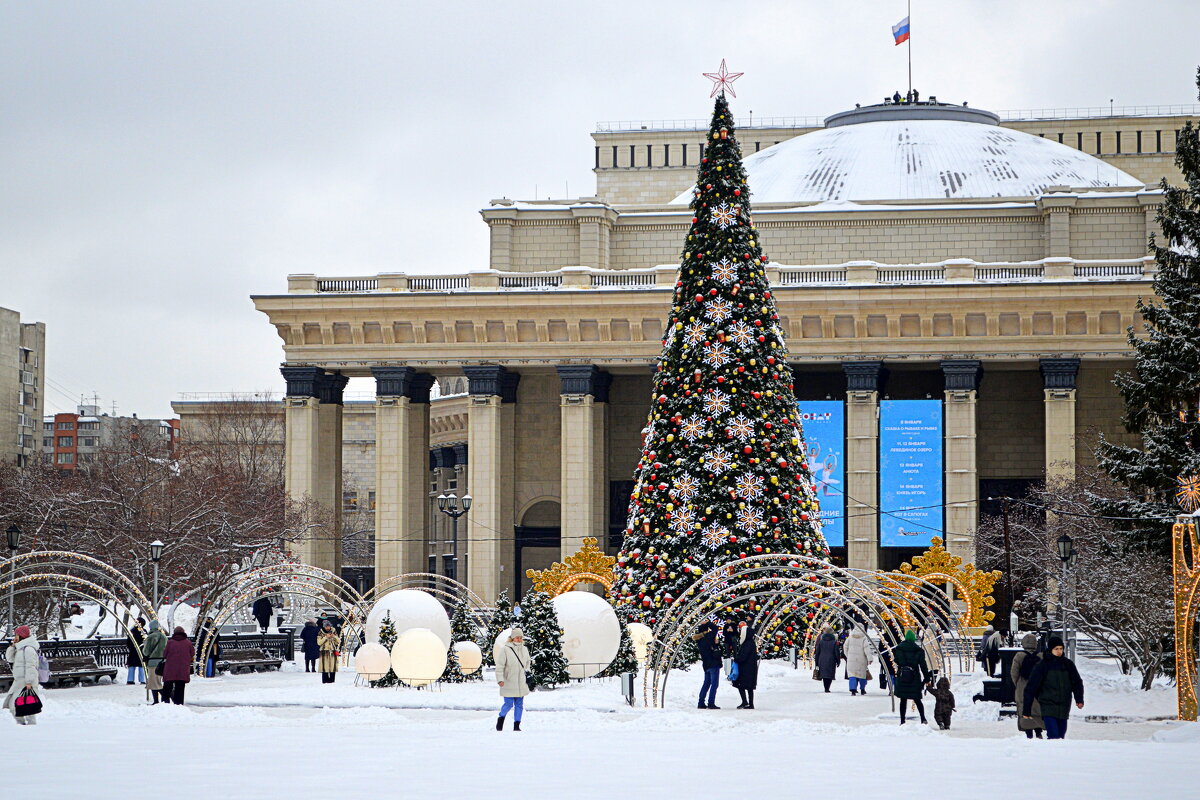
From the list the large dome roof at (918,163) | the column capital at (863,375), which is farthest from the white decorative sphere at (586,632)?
the large dome roof at (918,163)

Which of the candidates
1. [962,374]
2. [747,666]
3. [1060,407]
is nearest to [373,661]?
[747,666]

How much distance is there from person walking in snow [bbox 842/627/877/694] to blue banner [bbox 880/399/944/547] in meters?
26.9

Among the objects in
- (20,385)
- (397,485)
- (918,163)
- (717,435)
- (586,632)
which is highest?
(918,163)

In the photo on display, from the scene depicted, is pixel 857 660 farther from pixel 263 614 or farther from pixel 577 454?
pixel 577 454

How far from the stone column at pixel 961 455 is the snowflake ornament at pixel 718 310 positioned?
25.5 meters

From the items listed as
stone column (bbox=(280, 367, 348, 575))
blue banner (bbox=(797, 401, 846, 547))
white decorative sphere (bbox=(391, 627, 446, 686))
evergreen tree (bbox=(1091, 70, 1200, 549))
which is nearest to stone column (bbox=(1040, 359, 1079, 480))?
blue banner (bbox=(797, 401, 846, 547))

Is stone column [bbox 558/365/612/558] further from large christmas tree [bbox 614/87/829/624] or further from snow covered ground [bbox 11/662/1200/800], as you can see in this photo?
snow covered ground [bbox 11/662/1200/800]

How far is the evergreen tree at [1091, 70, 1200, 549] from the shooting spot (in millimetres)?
26875

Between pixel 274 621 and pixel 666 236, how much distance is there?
66.2ft

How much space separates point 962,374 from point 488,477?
53.5ft

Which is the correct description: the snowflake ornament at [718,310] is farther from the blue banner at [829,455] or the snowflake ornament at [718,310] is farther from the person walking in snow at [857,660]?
the blue banner at [829,455]

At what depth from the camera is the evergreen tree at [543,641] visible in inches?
1102

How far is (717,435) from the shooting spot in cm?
3180

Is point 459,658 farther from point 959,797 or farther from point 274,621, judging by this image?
point 274,621
